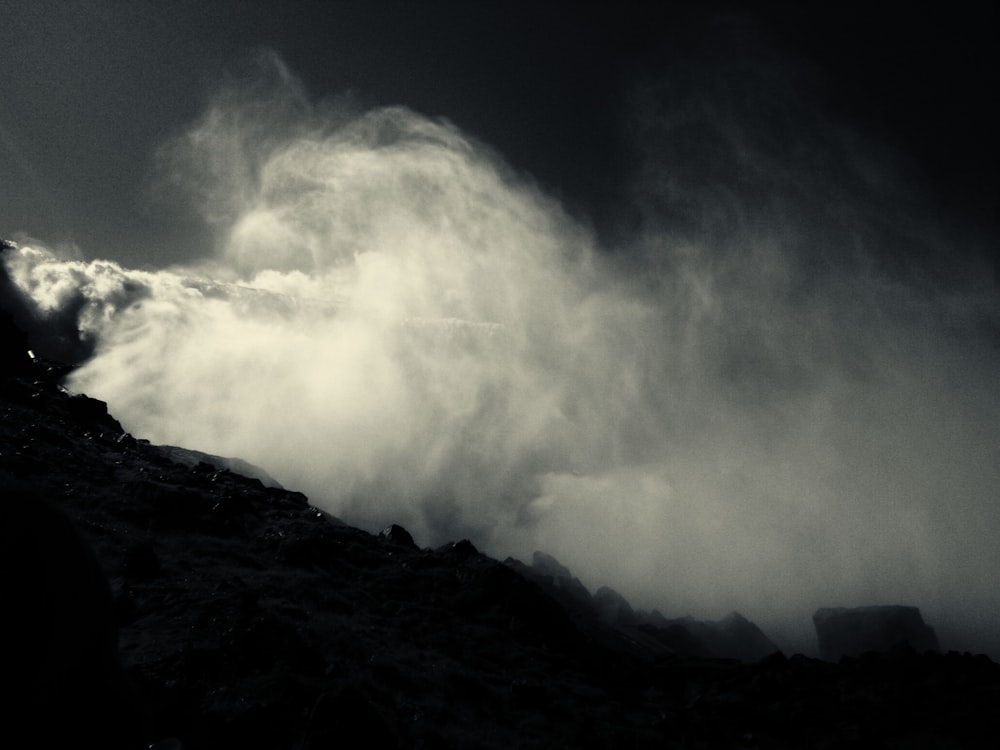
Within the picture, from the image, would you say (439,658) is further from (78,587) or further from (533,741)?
(78,587)

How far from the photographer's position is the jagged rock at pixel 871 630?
17612cm

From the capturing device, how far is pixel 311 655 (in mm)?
19625

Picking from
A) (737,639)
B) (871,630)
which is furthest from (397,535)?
(871,630)

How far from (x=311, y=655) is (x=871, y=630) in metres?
223

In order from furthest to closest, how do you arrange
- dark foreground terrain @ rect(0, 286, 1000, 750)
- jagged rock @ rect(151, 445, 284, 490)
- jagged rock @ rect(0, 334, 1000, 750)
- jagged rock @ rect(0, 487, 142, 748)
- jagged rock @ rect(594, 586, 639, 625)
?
jagged rock @ rect(594, 586, 639, 625), jagged rock @ rect(151, 445, 284, 490), jagged rock @ rect(0, 334, 1000, 750), dark foreground terrain @ rect(0, 286, 1000, 750), jagged rock @ rect(0, 487, 142, 748)

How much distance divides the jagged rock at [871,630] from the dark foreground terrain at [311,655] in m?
188

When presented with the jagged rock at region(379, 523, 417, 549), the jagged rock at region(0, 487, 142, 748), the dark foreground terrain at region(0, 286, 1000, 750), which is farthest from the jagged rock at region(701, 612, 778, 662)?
the jagged rock at region(0, 487, 142, 748)

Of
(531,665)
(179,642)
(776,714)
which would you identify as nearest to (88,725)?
(179,642)

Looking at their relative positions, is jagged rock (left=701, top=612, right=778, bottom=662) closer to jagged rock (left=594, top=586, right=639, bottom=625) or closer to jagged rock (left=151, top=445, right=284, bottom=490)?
jagged rock (left=594, top=586, right=639, bottom=625)

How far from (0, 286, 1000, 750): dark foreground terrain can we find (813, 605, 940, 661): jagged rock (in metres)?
188

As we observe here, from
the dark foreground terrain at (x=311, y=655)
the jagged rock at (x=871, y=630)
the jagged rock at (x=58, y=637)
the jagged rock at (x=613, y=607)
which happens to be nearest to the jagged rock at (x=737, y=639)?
the jagged rock at (x=871, y=630)

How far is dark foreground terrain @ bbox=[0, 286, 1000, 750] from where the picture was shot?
6.00m

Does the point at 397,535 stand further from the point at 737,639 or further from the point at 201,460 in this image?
the point at 737,639

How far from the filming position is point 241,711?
604 inches
